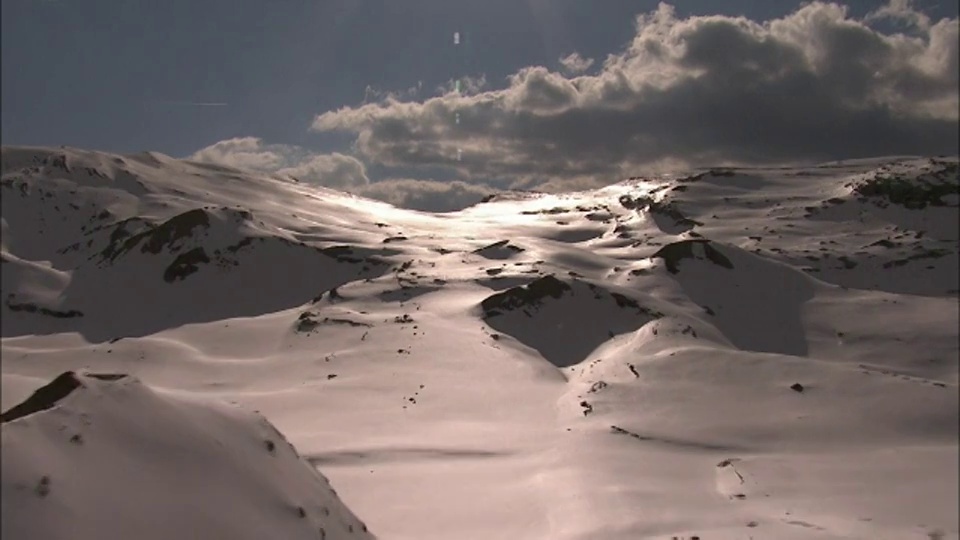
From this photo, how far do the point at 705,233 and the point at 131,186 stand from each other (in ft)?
181

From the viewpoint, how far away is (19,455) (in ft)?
15.0

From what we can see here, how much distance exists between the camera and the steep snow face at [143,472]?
14.9 ft

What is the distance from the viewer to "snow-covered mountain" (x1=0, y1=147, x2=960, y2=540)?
594 centimetres

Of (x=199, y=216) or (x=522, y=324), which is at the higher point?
(x=199, y=216)

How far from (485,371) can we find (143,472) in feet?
55.0

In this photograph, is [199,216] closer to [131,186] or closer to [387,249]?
[387,249]

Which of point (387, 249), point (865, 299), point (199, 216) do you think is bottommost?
point (865, 299)

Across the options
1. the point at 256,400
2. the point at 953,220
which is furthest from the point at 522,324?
the point at 953,220

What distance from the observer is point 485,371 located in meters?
21.7

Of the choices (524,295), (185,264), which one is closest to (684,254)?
(524,295)

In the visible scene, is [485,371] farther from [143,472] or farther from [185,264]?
[185,264]

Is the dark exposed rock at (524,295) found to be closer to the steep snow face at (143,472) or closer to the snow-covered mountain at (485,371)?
the snow-covered mountain at (485,371)

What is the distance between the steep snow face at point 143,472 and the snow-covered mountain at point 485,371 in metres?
0.02

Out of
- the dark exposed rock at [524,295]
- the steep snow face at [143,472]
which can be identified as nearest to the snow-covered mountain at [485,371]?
the steep snow face at [143,472]
